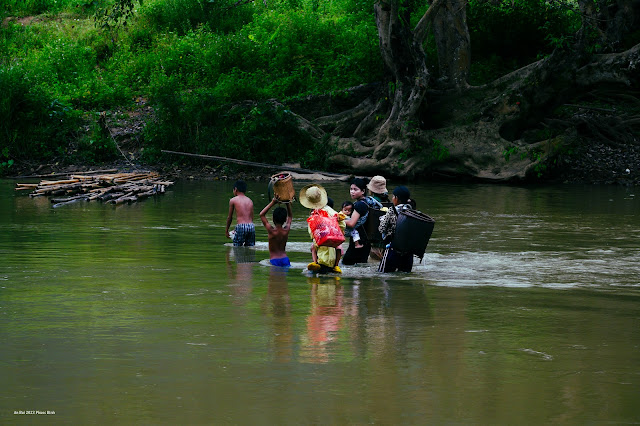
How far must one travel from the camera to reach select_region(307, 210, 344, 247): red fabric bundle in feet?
33.5

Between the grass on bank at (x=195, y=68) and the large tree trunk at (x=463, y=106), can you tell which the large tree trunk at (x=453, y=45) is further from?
the grass on bank at (x=195, y=68)

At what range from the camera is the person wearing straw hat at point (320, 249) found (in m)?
10.3

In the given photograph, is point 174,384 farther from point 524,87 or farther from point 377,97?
point 377,97

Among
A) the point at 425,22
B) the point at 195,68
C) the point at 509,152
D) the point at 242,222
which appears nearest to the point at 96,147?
the point at 195,68

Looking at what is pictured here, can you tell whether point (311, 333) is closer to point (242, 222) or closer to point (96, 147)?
point (242, 222)

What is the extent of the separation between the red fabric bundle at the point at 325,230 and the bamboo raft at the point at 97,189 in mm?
9712

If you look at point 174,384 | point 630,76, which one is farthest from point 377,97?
point 174,384

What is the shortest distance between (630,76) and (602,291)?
56.3 feet

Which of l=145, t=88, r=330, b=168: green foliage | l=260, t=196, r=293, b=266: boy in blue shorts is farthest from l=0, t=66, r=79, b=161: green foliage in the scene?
l=260, t=196, r=293, b=266: boy in blue shorts

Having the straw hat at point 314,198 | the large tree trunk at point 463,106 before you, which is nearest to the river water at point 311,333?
the straw hat at point 314,198

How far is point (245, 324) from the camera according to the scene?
24.8 ft

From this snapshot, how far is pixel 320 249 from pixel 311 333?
3093 millimetres

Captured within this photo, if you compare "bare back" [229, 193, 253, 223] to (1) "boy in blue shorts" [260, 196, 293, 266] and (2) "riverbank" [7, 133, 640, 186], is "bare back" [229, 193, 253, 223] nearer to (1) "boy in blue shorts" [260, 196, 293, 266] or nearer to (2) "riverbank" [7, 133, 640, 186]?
(1) "boy in blue shorts" [260, 196, 293, 266]

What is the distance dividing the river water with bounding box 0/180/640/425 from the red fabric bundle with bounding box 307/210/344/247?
43 centimetres
